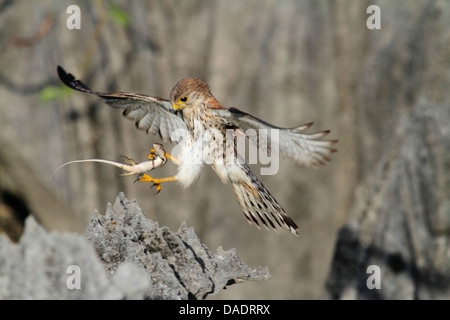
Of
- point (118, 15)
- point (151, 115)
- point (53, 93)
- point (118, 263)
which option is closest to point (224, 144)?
point (151, 115)

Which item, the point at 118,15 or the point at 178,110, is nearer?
the point at 178,110

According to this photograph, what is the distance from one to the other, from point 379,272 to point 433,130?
1185 millimetres

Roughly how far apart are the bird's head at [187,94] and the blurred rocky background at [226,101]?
7.94ft

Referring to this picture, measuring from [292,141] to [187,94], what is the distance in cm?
53

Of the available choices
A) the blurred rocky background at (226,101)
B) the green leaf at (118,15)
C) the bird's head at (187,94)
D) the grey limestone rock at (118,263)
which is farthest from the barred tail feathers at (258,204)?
the green leaf at (118,15)

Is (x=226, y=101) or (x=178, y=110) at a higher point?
(x=226, y=101)

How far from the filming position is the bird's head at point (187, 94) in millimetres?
2131

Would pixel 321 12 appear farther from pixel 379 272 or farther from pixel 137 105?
pixel 137 105

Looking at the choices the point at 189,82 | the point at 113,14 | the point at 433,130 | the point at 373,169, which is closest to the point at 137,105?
the point at 189,82

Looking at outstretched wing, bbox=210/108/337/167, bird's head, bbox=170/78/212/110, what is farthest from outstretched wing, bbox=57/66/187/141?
outstretched wing, bbox=210/108/337/167

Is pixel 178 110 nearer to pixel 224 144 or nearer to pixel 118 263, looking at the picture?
pixel 224 144

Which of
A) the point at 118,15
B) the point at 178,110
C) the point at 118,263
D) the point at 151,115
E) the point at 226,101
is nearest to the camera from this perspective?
the point at 118,263

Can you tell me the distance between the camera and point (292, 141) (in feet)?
6.36

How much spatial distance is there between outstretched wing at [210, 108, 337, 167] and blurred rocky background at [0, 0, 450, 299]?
2433 millimetres
